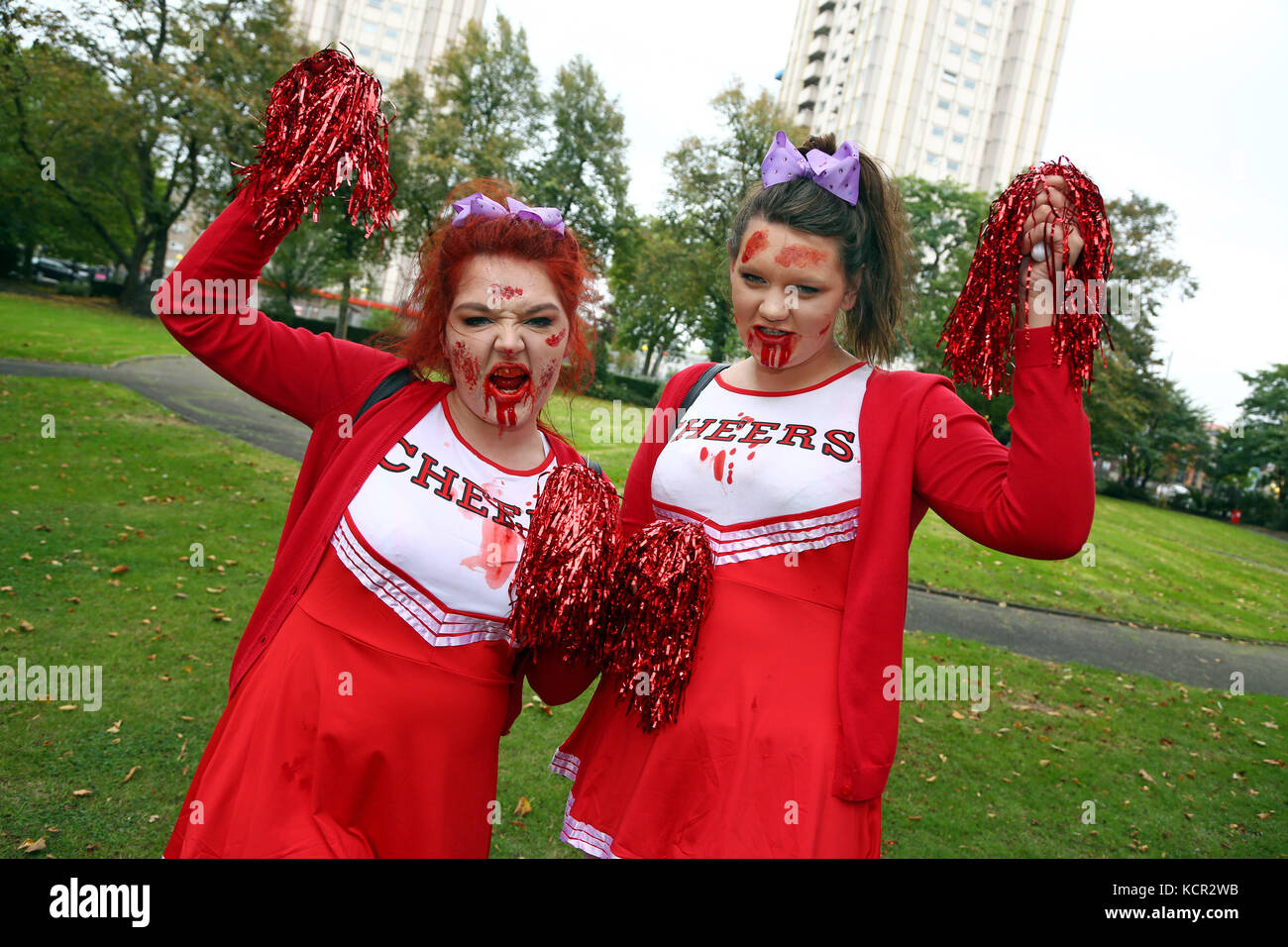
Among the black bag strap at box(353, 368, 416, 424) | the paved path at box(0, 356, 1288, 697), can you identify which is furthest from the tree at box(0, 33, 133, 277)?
the black bag strap at box(353, 368, 416, 424)

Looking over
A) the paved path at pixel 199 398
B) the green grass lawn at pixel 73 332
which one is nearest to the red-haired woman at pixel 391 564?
the paved path at pixel 199 398

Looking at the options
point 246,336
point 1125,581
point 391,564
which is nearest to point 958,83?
point 1125,581

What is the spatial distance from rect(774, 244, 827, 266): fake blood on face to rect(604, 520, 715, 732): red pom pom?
0.73m

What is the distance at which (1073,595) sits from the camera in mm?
10922

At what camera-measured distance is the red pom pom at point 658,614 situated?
2.01 meters

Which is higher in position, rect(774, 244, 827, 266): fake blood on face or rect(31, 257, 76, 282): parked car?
rect(31, 257, 76, 282): parked car

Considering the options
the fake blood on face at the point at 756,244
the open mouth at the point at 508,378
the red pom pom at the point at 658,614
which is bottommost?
the red pom pom at the point at 658,614

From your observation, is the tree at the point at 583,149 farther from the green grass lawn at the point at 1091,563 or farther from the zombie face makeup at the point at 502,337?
the zombie face makeup at the point at 502,337

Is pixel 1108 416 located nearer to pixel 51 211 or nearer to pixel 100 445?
pixel 100 445

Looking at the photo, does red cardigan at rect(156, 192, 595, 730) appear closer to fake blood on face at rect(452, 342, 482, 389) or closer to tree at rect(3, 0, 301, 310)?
fake blood on face at rect(452, 342, 482, 389)

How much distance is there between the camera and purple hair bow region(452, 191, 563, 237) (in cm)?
232

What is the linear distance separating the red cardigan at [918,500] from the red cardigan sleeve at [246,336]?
1327mm

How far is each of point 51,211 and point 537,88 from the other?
19907mm
